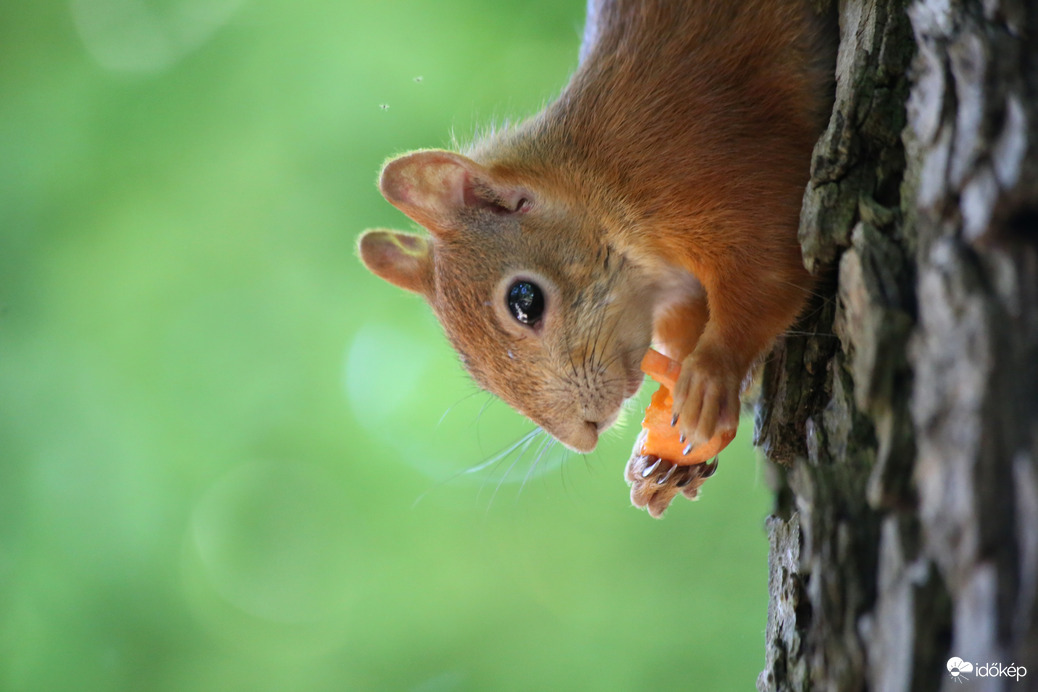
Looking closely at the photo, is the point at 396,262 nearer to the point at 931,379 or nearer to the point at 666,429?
the point at 666,429

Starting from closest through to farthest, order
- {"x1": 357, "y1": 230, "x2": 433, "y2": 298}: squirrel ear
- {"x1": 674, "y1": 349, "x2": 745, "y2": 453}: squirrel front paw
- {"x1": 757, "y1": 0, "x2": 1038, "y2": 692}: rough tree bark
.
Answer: {"x1": 757, "y1": 0, "x2": 1038, "y2": 692}: rough tree bark, {"x1": 674, "y1": 349, "x2": 745, "y2": 453}: squirrel front paw, {"x1": 357, "y1": 230, "x2": 433, "y2": 298}: squirrel ear

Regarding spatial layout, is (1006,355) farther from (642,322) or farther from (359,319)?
(359,319)

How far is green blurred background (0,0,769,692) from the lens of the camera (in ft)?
8.84

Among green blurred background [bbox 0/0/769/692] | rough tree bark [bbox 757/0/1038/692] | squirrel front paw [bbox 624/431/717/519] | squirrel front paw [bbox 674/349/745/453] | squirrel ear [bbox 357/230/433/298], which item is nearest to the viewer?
rough tree bark [bbox 757/0/1038/692]

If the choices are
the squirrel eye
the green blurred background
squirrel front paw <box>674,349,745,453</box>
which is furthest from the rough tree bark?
the green blurred background

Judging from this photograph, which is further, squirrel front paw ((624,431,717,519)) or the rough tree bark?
squirrel front paw ((624,431,717,519))

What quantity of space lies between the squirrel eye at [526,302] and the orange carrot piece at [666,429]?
222 millimetres

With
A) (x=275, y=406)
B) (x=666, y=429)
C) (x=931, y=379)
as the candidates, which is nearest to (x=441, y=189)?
(x=666, y=429)

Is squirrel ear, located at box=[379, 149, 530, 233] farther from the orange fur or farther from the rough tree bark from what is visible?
the rough tree bark

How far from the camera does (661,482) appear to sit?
5.08 feet

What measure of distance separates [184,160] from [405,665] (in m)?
1.83

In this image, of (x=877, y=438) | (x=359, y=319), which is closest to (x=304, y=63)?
(x=359, y=319)

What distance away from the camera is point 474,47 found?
9.26 ft

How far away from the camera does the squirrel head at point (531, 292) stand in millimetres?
1578
